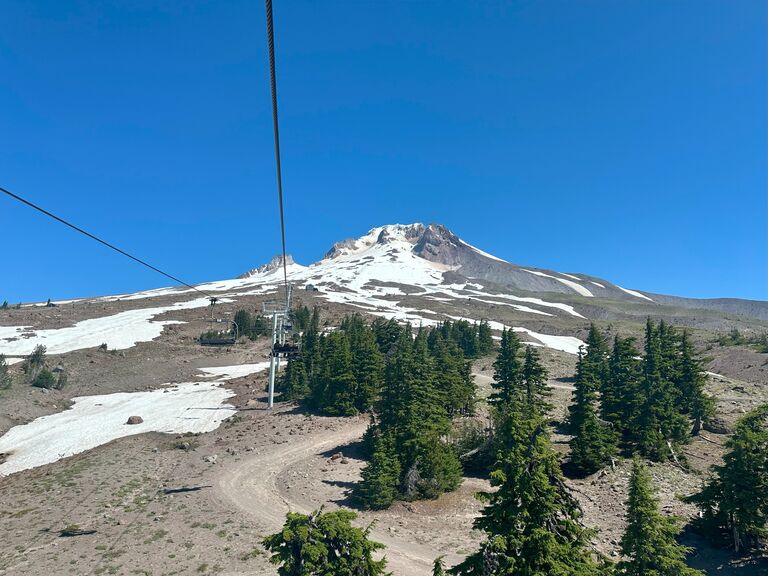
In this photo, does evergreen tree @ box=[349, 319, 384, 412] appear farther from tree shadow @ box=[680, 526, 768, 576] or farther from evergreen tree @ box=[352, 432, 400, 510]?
tree shadow @ box=[680, 526, 768, 576]

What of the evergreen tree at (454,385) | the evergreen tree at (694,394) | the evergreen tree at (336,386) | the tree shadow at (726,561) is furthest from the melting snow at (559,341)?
the tree shadow at (726,561)

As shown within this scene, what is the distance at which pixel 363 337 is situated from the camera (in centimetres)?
5850

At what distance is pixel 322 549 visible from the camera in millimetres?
11477

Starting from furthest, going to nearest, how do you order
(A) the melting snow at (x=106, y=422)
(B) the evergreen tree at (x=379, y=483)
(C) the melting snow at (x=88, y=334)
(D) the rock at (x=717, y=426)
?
(C) the melting snow at (x=88, y=334) → (A) the melting snow at (x=106, y=422) → (D) the rock at (x=717, y=426) → (B) the evergreen tree at (x=379, y=483)

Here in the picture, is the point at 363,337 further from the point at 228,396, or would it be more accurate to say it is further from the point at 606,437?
the point at 606,437

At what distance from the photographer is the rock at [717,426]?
38.5 meters

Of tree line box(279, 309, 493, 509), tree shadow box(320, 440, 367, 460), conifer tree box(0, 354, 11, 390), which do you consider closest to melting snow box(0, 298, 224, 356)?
conifer tree box(0, 354, 11, 390)

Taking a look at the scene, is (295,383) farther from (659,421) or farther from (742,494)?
(742,494)

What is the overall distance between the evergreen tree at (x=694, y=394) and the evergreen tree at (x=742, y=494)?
716 inches

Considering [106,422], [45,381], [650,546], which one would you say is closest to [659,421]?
[650,546]

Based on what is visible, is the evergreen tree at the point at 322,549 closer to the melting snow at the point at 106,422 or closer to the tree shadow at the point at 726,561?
the tree shadow at the point at 726,561

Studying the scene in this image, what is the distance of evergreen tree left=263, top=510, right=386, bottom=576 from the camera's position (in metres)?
11.4

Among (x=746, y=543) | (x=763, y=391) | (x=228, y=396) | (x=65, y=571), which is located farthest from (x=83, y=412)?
(x=763, y=391)

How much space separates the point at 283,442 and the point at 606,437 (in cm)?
2778
